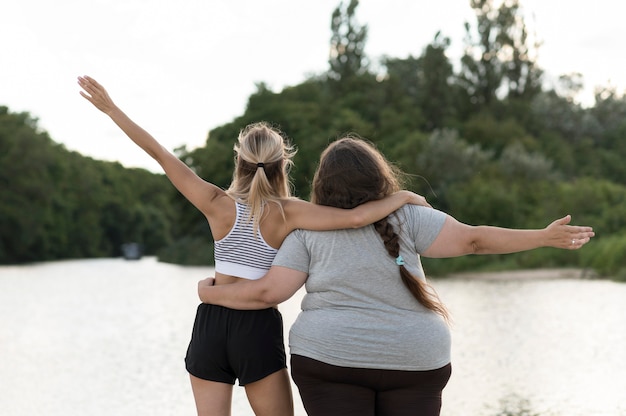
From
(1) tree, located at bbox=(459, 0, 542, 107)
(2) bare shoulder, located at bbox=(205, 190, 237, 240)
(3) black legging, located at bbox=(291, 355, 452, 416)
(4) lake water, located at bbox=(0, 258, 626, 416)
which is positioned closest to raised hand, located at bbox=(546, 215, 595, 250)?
(3) black legging, located at bbox=(291, 355, 452, 416)

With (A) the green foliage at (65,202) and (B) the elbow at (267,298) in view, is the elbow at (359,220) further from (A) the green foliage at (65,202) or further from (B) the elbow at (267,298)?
(A) the green foliage at (65,202)

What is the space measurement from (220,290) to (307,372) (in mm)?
484

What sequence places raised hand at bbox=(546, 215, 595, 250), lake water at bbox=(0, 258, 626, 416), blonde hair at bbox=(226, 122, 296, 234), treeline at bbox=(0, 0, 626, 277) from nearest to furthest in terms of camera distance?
raised hand at bbox=(546, 215, 595, 250)
blonde hair at bbox=(226, 122, 296, 234)
lake water at bbox=(0, 258, 626, 416)
treeline at bbox=(0, 0, 626, 277)

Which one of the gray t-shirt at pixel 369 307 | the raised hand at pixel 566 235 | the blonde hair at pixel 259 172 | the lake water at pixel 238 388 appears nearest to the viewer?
the gray t-shirt at pixel 369 307

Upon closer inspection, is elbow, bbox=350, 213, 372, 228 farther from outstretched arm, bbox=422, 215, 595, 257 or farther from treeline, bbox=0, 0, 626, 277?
treeline, bbox=0, 0, 626, 277

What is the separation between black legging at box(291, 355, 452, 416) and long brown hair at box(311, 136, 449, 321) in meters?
0.25

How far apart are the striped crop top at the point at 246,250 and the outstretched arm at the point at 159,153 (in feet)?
0.40

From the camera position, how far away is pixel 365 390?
3.21m

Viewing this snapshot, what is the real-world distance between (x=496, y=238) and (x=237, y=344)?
0.96 metres

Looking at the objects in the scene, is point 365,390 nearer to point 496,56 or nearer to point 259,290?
point 259,290

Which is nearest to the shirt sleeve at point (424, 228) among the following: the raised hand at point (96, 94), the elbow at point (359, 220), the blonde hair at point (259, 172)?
the elbow at point (359, 220)

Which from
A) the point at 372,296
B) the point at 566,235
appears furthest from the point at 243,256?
the point at 566,235

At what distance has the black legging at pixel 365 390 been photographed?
319 cm

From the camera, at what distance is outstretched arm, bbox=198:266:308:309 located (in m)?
3.33
